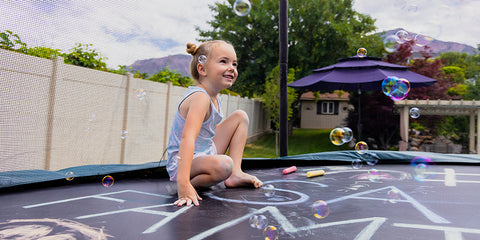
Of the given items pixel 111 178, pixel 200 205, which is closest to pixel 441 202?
pixel 200 205

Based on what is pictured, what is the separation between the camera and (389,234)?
1104 millimetres

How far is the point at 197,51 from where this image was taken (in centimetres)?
188

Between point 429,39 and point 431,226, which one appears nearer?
point 431,226


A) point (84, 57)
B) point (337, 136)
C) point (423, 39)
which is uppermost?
point (423, 39)

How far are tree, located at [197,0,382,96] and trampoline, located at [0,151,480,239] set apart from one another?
9.28 metres

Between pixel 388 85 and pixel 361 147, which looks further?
pixel 388 85

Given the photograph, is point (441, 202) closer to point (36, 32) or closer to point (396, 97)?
point (396, 97)

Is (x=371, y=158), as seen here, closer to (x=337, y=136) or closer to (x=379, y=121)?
(x=337, y=136)

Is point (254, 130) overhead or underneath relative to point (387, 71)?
underneath

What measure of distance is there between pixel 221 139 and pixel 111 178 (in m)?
0.83

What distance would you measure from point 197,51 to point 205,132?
1.59 feet

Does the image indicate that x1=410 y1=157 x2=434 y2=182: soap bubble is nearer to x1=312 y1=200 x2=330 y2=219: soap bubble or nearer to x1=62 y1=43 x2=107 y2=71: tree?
x1=312 y1=200 x2=330 y2=219: soap bubble

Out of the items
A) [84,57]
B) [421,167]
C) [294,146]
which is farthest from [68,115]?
[294,146]

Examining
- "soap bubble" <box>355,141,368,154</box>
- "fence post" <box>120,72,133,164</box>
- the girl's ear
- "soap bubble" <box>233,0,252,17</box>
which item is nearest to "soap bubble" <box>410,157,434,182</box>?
"soap bubble" <box>355,141,368,154</box>
